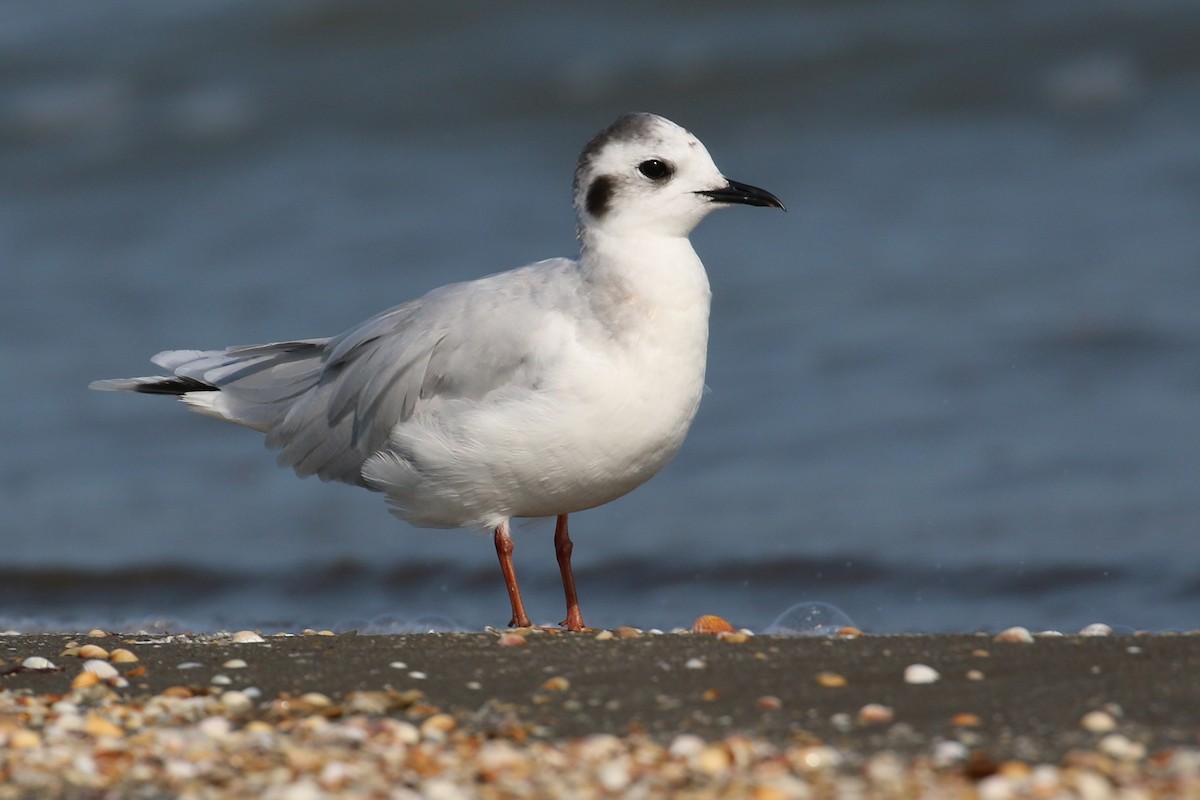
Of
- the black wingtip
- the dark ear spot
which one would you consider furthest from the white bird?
the black wingtip

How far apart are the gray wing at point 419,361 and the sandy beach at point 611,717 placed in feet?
3.40

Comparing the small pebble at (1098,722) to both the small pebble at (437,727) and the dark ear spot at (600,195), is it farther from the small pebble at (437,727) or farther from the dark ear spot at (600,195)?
the dark ear spot at (600,195)

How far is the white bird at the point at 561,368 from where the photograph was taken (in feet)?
16.8

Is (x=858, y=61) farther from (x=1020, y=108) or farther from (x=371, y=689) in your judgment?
(x=371, y=689)

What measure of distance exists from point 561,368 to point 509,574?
2.88 ft

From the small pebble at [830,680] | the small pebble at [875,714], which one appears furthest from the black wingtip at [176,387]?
the small pebble at [875,714]


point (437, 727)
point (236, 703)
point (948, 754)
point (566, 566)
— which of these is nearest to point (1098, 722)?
point (948, 754)

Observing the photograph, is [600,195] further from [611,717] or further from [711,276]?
[711,276]

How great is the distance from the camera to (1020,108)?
12.5 metres

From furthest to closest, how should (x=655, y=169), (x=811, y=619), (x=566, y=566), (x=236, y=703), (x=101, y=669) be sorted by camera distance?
1. (x=811, y=619)
2. (x=566, y=566)
3. (x=655, y=169)
4. (x=101, y=669)
5. (x=236, y=703)

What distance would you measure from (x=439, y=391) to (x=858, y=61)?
8962 millimetres

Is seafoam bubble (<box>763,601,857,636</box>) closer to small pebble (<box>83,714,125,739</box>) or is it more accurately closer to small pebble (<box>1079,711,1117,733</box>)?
small pebble (<box>1079,711,1117,733</box>)

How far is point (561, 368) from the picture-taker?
16.9 feet

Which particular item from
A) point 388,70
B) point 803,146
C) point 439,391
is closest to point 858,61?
point 803,146
